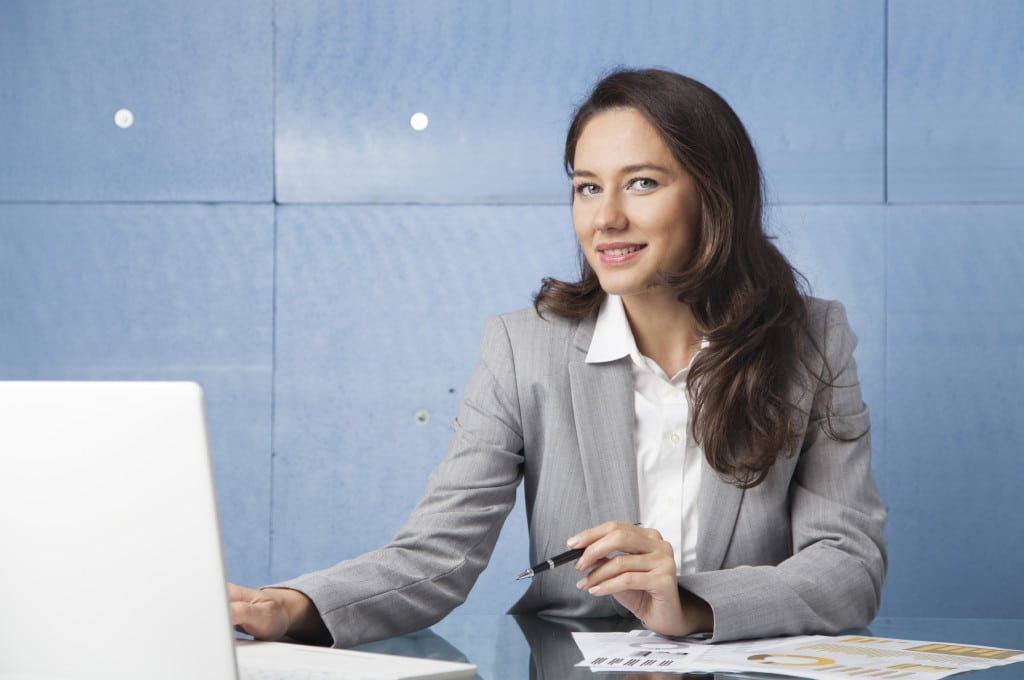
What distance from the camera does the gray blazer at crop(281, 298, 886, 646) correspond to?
4.65 feet

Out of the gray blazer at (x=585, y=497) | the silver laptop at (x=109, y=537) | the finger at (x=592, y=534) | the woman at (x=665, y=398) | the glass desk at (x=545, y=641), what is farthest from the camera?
the woman at (x=665, y=398)

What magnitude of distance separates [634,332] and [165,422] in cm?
111

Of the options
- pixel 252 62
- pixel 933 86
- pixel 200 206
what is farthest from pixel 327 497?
pixel 933 86

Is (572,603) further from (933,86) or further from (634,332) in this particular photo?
(933,86)

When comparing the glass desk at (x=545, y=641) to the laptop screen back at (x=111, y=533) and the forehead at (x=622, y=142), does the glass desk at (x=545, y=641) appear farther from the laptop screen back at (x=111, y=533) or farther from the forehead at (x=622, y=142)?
the forehead at (x=622, y=142)

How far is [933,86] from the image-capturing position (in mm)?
2812

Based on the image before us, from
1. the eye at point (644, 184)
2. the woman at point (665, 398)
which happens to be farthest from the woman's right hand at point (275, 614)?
the eye at point (644, 184)

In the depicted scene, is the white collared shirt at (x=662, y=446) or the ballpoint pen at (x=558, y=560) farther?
the white collared shirt at (x=662, y=446)

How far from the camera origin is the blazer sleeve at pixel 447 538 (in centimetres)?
132

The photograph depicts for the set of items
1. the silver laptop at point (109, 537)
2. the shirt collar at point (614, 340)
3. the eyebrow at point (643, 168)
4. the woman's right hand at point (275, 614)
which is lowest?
the woman's right hand at point (275, 614)

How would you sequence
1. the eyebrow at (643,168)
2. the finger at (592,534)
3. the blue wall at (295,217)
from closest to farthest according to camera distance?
the finger at (592,534)
the eyebrow at (643,168)
the blue wall at (295,217)

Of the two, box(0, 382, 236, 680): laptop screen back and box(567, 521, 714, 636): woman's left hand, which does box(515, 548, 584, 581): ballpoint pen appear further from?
box(0, 382, 236, 680): laptop screen back

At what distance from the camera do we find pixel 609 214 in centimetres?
167

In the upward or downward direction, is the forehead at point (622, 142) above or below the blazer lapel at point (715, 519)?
above
